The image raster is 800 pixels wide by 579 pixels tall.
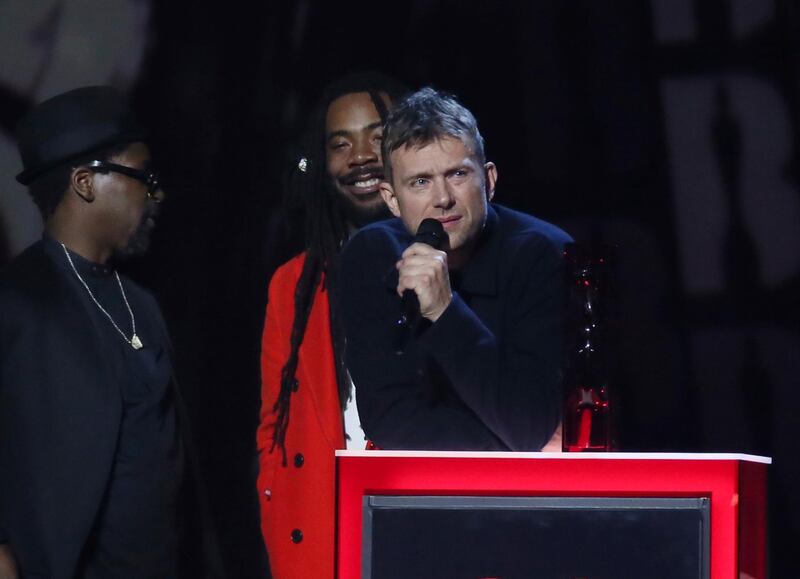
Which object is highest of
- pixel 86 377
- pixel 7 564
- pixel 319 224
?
pixel 319 224


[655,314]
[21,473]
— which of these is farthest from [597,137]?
[21,473]

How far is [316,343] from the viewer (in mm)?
2783

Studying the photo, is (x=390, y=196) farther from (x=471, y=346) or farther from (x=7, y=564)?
(x=7, y=564)

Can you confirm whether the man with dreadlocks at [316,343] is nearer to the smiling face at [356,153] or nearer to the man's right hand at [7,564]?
the smiling face at [356,153]

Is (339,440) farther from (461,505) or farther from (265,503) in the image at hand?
(461,505)

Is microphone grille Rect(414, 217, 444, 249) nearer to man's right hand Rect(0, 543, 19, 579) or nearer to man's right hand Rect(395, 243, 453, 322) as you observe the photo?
man's right hand Rect(395, 243, 453, 322)

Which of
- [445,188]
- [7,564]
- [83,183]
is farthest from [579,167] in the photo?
[7,564]

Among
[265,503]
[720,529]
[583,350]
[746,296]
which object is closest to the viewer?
[720,529]

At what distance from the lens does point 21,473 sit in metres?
2.51

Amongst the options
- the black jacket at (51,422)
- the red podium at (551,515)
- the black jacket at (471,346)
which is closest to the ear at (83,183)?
the black jacket at (51,422)

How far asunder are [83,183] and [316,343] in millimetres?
704

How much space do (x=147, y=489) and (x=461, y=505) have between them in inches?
55.7

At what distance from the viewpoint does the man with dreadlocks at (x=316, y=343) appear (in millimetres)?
2689

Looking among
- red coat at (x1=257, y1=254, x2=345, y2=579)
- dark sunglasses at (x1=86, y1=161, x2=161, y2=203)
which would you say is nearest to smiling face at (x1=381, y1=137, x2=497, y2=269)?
red coat at (x1=257, y1=254, x2=345, y2=579)
